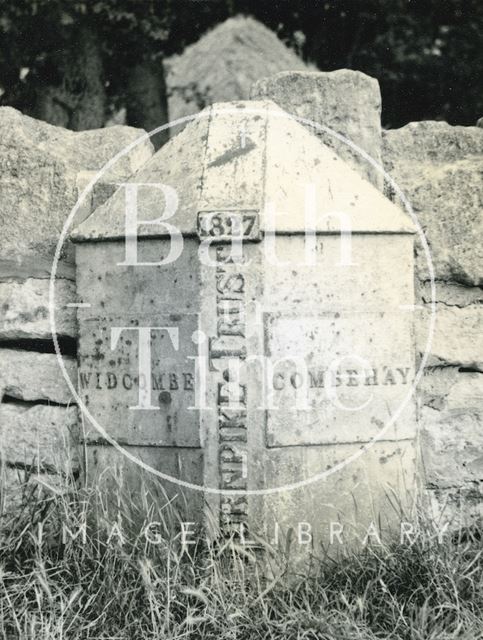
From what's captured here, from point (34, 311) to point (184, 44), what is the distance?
16.7 feet

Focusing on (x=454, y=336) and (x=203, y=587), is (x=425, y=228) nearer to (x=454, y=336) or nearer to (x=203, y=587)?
(x=454, y=336)

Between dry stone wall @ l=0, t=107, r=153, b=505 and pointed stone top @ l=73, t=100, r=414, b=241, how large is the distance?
0.73ft

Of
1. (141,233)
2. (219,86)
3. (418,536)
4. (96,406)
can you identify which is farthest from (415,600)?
(219,86)

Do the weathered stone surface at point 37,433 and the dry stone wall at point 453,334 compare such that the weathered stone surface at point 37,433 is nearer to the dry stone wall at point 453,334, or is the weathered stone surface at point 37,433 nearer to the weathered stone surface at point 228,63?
the dry stone wall at point 453,334

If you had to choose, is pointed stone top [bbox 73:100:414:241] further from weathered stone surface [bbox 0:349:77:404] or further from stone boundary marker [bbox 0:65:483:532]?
weathered stone surface [bbox 0:349:77:404]

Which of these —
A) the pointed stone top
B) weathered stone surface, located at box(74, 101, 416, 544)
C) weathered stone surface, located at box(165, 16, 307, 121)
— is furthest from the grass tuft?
weathered stone surface, located at box(165, 16, 307, 121)

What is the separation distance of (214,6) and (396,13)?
1.53 meters

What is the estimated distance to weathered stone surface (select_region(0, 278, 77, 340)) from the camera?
115 inches

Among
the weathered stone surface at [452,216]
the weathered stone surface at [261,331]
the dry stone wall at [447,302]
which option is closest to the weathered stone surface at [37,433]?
the weathered stone surface at [261,331]

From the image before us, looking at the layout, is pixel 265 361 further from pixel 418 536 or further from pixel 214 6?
pixel 214 6

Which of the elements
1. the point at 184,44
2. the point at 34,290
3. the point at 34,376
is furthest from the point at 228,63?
the point at 34,376

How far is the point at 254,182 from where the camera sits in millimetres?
2619

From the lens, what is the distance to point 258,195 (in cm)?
260

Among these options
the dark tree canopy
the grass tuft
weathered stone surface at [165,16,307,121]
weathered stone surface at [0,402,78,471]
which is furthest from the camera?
weathered stone surface at [165,16,307,121]
